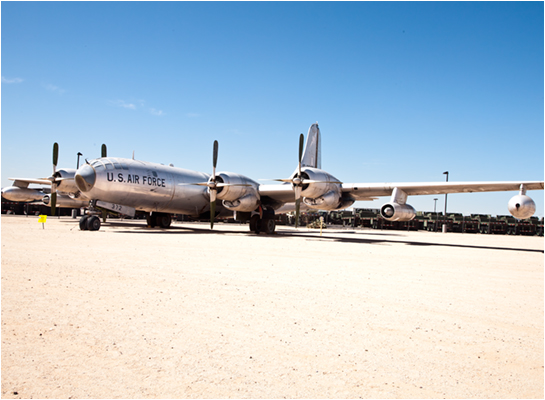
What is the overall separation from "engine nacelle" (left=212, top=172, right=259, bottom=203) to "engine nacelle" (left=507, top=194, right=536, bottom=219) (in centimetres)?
1495

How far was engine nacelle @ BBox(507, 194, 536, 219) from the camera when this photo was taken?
695 inches

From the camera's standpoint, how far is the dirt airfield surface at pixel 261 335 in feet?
11.2

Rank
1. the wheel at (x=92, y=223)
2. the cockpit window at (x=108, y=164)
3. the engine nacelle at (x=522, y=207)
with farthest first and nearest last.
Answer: the cockpit window at (x=108, y=164), the wheel at (x=92, y=223), the engine nacelle at (x=522, y=207)

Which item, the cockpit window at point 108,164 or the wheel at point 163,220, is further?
the wheel at point 163,220

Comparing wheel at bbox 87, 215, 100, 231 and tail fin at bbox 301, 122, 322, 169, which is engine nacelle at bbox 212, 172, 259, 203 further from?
wheel at bbox 87, 215, 100, 231

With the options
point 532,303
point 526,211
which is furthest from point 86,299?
point 526,211

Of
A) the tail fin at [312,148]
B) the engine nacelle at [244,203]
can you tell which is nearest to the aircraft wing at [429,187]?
the engine nacelle at [244,203]

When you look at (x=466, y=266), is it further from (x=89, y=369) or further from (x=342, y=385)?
(x=89, y=369)

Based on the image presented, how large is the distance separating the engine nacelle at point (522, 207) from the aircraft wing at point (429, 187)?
1.27 m

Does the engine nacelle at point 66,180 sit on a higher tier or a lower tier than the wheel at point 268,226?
higher

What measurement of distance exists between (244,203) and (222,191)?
1.65 m

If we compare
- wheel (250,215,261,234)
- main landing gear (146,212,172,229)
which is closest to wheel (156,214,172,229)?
main landing gear (146,212,172,229)

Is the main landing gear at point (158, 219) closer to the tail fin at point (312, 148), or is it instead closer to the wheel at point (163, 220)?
the wheel at point (163, 220)

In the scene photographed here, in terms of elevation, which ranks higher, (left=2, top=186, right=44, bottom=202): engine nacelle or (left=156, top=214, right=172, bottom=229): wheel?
(left=2, top=186, right=44, bottom=202): engine nacelle
